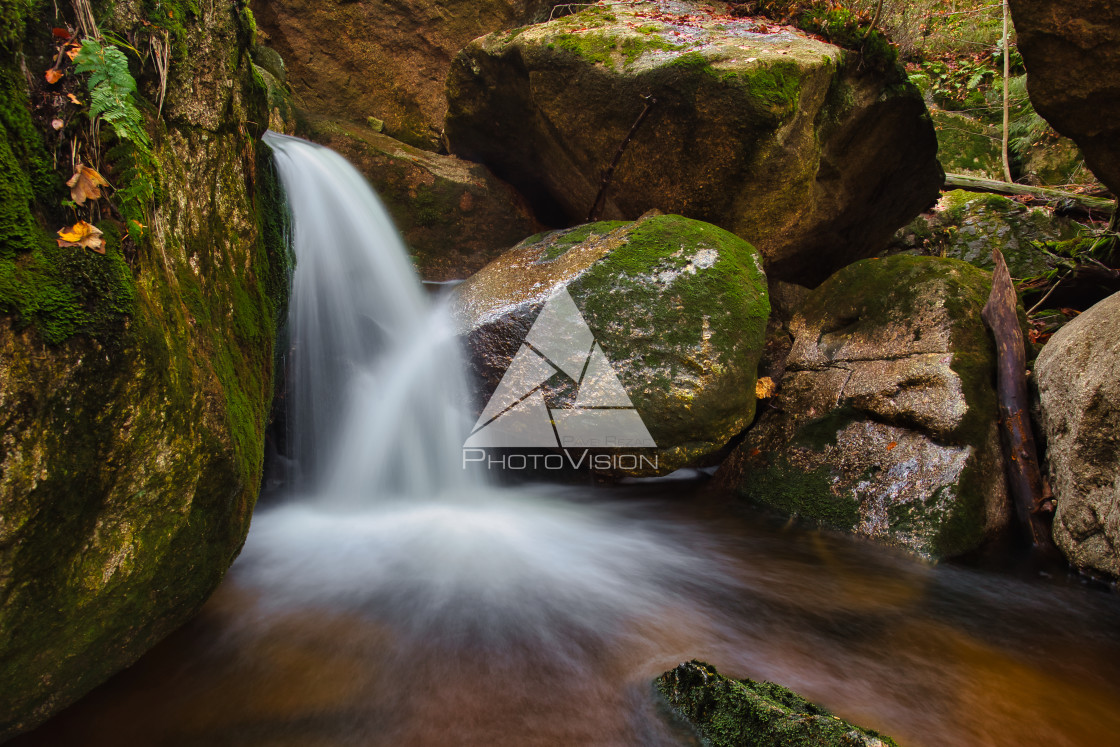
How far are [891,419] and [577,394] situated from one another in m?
2.51

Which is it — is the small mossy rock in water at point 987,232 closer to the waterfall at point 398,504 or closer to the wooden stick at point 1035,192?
the wooden stick at point 1035,192

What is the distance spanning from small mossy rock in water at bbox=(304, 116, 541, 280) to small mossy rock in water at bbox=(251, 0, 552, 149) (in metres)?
1.50

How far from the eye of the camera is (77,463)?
1.76 m

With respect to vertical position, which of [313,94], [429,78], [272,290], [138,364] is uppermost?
[429,78]

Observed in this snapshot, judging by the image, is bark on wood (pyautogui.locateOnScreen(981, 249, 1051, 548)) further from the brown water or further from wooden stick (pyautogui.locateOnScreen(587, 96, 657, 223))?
wooden stick (pyautogui.locateOnScreen(587, 96, 657, 223))

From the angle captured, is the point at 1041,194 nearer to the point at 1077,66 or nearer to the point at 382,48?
the point at 1077,66

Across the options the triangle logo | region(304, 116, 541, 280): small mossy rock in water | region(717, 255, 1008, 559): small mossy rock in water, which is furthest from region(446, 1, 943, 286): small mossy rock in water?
the triangle logo

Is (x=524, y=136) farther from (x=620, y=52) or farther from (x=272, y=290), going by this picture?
(x=272, y=290)

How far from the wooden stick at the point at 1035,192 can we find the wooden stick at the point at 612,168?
6979 mm

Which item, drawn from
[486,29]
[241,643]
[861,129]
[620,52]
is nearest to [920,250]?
[861,129]

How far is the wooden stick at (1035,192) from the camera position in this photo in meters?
8.09

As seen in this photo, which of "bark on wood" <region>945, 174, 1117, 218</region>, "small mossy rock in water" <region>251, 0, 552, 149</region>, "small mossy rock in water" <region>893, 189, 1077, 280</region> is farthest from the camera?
"small mossy rock in water" <region>251, 0, 552, 149</region>

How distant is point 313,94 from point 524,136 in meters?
3.85

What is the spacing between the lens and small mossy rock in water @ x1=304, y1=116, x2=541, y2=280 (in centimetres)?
707
